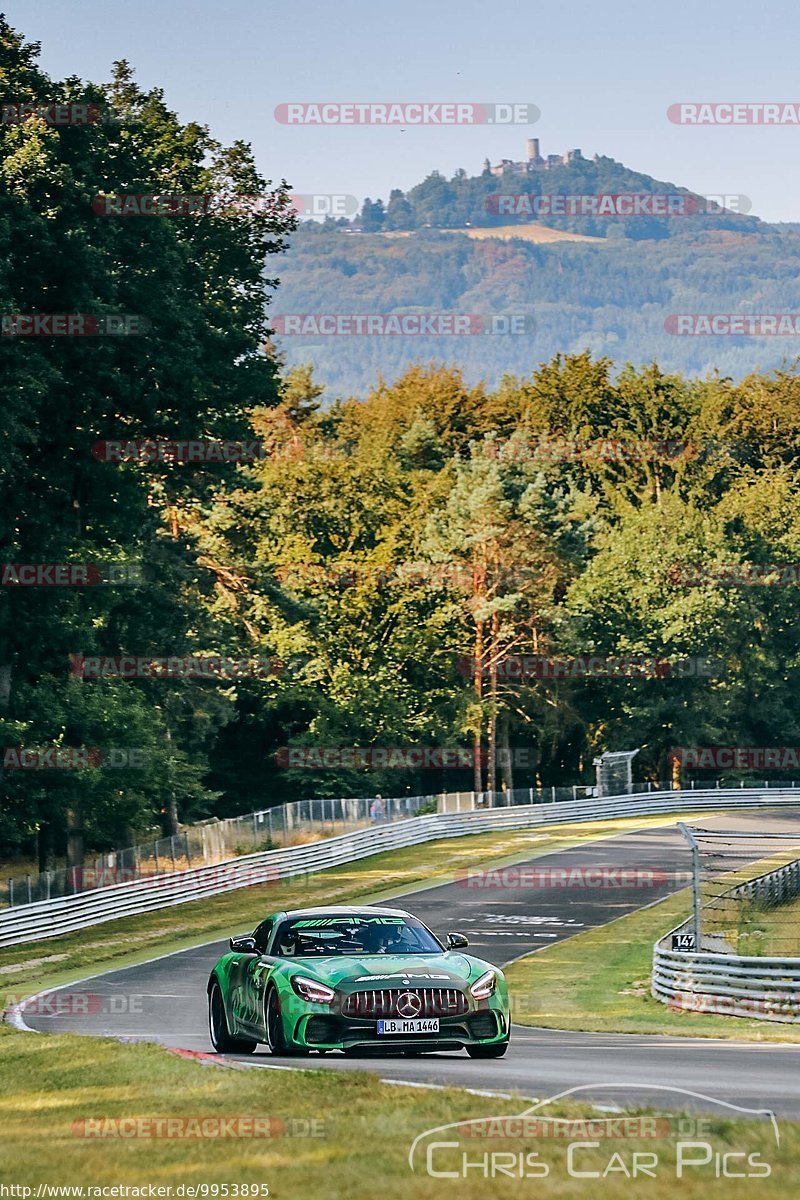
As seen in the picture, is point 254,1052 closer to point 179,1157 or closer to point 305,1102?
point 305,1102

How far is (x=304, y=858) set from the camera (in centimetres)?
5222

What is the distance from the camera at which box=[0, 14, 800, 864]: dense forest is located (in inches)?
1554

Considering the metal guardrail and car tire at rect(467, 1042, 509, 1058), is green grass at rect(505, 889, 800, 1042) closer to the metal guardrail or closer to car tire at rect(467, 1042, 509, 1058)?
the metal guardrail

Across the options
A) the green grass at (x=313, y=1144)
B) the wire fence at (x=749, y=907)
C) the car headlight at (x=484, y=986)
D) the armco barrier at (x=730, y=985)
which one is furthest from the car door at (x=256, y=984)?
the wire fence at (x=749, y=907)

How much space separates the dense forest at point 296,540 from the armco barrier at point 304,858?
3.64 meters

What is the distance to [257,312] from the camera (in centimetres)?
4888

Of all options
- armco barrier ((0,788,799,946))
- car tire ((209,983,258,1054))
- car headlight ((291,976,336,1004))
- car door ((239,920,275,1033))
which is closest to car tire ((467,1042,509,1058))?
car headlight ((291,976,336,1004))

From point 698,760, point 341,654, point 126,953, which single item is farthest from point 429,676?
point 126,953

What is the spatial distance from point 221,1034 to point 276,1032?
67.2 inches

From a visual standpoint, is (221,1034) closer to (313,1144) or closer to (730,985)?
(313,1144)

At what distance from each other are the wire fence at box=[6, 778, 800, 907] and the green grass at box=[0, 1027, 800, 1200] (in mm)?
27258

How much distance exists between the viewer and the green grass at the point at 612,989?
72.2ft

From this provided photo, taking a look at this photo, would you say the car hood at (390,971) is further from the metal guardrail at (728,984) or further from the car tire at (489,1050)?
the metal guardrail at (728,984)

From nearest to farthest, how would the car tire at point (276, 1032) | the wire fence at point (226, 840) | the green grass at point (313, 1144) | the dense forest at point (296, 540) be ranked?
the green grass at point (313, 1144), the car tire at point (276, 1032), the dense forest at point (296, 540), the wire fence at point (226, 840)
